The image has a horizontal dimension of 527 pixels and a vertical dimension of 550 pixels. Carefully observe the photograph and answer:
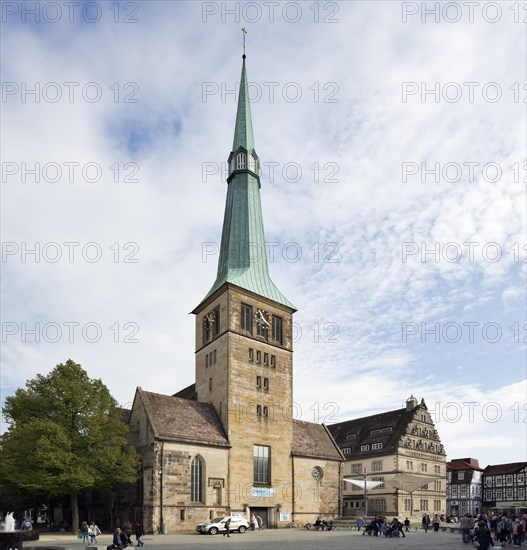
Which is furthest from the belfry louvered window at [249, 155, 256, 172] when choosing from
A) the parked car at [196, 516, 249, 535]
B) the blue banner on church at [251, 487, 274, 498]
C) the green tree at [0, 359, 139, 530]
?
the parked car at [196, 516, 249, 535]

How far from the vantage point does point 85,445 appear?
142 feet

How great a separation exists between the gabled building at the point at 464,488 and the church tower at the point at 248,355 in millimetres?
68169

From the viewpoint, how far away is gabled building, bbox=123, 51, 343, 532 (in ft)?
148

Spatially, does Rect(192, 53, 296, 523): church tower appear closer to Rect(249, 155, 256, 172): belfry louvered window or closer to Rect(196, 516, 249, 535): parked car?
Rect(249, 155, 256, 172): belfry louvered window

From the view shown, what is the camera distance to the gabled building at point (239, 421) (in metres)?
45.2

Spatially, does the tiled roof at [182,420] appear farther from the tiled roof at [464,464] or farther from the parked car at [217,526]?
the tiled roof at [464,464]

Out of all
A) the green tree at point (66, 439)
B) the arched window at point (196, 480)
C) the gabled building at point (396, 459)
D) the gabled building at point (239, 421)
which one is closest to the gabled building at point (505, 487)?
the gabled building at point (396, 459)

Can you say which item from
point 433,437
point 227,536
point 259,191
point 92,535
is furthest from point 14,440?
point 433,437

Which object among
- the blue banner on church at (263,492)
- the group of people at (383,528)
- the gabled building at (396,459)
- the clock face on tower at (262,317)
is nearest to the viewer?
the group of people at (383,528)

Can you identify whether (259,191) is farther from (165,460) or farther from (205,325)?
(165,460)

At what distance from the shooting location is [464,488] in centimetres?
10844

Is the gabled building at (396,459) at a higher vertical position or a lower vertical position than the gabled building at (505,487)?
higher

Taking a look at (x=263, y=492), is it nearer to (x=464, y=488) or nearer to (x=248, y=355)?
(x=248, y=355)

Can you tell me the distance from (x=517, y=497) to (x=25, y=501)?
85522mm
